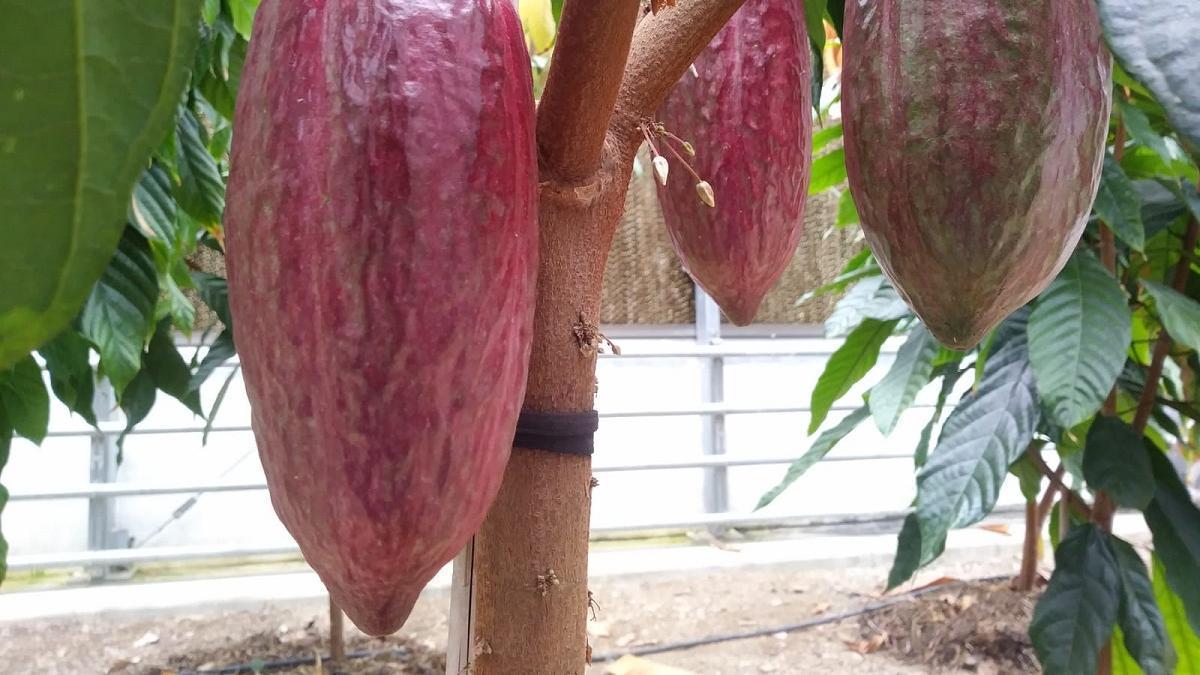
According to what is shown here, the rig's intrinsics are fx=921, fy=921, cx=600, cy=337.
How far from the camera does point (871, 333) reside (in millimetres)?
1445

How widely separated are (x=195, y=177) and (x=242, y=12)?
26cm

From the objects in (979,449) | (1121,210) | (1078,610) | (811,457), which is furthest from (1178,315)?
(811,457)

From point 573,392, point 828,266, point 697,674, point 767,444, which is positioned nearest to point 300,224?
point 573,392

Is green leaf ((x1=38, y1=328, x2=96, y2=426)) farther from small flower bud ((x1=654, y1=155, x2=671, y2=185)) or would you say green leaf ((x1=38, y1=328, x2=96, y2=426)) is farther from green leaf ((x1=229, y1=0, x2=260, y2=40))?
small flower bud ((x1=654, y1=155, x2=671, y2=185))

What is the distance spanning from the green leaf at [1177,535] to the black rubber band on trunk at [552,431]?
111 centimetres

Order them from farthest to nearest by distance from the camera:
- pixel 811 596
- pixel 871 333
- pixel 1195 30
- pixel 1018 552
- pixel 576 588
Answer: pixel 1018 552, pixel 811 596, pixel 871 333, pixel 576 588, pixel 1195 30

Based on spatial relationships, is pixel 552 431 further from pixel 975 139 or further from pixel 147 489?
pixel 147 489

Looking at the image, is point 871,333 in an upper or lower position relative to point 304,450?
upper

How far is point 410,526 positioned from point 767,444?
3.10 metres

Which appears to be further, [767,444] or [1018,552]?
[767,444]

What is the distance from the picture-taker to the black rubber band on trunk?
40 cm

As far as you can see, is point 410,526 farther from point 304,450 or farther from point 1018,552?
point 1018,552

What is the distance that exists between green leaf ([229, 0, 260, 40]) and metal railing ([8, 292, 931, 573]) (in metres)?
1.58

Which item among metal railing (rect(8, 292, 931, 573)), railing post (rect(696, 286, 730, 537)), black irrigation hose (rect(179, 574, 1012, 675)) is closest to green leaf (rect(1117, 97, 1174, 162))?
black irrigation hose (rect(179, 574, 1012, 675))
